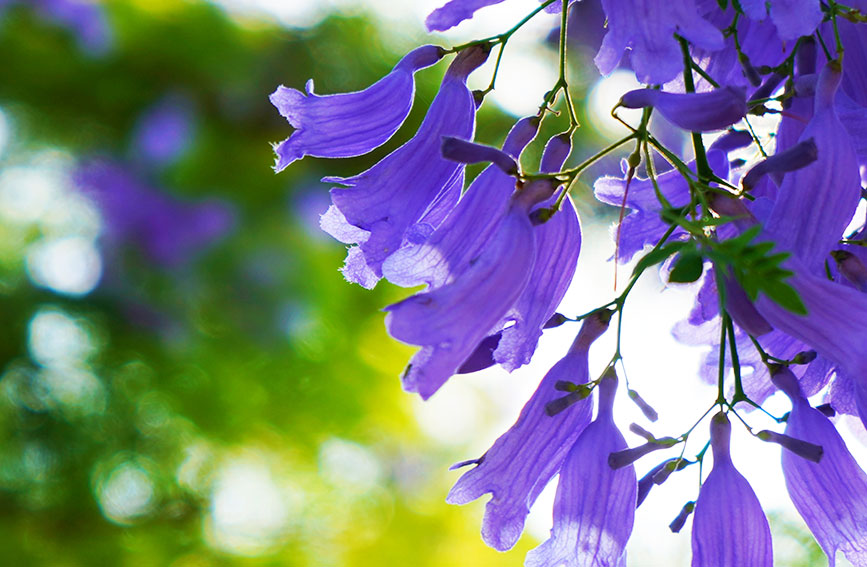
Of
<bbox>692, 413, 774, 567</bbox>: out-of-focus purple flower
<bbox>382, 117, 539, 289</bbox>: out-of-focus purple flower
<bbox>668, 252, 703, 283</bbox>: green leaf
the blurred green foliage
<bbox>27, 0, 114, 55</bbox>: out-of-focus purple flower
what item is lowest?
<bbox>692, 413, 774, 567</bbox>: out-of-focus purple flower

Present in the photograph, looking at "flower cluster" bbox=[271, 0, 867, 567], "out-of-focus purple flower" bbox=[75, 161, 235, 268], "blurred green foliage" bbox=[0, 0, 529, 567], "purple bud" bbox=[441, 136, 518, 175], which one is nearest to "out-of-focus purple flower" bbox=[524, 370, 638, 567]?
"flower cluster" bbox=[271, 0, 867, 567]

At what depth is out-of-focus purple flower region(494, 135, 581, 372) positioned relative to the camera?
0.30 meters

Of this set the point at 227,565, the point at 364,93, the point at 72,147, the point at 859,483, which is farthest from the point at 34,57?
the point at 859,483

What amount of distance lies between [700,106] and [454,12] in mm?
97

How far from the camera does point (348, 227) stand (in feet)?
1.08

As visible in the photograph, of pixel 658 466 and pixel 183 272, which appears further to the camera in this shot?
pixel 183 272

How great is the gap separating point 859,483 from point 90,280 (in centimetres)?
171

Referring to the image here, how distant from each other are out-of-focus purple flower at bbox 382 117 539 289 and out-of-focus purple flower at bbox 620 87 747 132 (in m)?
0.05

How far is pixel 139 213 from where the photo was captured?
1840mm

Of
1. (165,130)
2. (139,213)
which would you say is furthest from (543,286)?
(139,213)

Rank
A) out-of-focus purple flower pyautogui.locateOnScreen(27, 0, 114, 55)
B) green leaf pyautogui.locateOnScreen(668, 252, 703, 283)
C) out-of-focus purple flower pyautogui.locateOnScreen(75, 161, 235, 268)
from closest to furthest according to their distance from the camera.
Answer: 1. green leaf pyautogui.locateOnScreen(668, 252, 703, 283)
2. out-of-focus purple flower pyautogui.locateOnScreen(27, 0, 114, 55)
3. out-of-focus purple flower pyautogui.locateOnScreen(75, 161, 235, 268)

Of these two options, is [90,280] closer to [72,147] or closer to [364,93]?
[72,147]

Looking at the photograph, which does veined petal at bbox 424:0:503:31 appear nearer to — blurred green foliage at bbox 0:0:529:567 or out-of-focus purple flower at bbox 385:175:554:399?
out-of-focus purple flower at bbox 385:175:554:399

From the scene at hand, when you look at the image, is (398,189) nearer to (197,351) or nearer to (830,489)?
(830,489)
